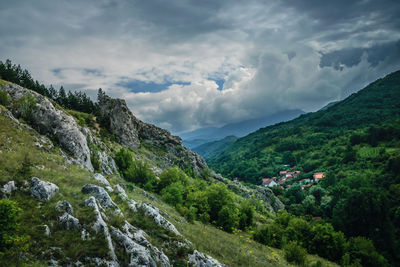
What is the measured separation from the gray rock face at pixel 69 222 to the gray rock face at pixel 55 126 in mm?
22213

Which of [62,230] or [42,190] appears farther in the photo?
[42,190]

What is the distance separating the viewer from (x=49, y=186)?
41.5 ft

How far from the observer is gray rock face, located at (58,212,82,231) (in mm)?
10680

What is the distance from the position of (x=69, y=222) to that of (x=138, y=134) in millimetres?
80469

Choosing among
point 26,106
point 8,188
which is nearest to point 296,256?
point 8,188

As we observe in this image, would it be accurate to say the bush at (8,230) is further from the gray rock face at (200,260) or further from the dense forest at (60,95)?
the dense forest at (60,95)

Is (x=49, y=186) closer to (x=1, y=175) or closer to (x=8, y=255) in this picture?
(x=1, y=175)

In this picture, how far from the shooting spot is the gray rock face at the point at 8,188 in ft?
37.1

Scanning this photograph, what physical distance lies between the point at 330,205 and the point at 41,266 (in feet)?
334

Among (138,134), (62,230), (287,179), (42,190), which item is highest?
(138,134)

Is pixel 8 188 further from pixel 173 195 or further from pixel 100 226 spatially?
pixel 173 195

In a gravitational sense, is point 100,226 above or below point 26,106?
below

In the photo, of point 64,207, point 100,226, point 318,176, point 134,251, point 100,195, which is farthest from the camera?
point 318,176

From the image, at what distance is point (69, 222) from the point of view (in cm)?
1082
